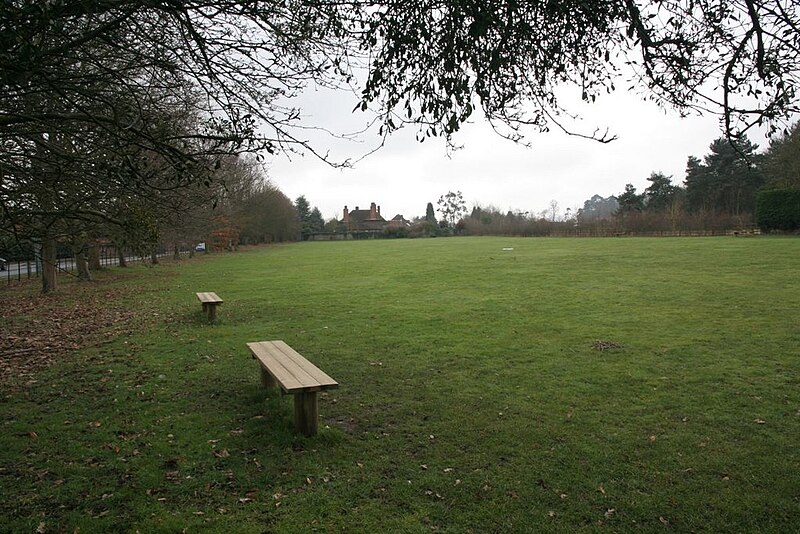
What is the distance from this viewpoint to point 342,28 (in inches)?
178

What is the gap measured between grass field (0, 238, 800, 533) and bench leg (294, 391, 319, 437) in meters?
0.11

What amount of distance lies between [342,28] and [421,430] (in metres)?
4.12

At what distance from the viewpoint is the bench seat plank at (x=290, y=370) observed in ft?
16.7

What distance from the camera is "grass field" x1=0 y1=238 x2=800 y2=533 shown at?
13.1ft

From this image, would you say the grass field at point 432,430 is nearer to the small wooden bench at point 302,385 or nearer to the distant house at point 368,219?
the small wooden bench at point 302,385

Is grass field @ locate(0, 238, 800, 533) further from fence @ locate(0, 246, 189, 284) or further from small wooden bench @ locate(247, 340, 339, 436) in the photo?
fence @ locate(0, 246, 189, 284)

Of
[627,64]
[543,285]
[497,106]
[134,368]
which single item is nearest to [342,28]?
[497,106]

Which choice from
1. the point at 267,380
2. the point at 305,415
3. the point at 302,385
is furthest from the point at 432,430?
the point at 267,380

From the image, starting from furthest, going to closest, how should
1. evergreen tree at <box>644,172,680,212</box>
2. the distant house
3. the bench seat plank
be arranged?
1. the distant house
2. evergreen tree at <box>644,172,680,212</box>
3. the bench seat plank

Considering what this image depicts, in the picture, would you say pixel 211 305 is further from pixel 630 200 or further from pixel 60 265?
pixel 630 200

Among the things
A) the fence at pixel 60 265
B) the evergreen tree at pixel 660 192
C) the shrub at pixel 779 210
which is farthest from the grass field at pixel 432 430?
the evergreen tree at pixel 660 192

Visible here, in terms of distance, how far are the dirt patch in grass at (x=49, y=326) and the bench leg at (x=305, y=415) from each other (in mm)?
4782

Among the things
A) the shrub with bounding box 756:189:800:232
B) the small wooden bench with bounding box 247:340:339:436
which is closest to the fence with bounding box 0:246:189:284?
the small wooden bench with bounding box 247:340:339:436

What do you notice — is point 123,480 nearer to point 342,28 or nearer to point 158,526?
point 158,526
